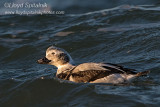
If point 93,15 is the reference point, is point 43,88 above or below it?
below

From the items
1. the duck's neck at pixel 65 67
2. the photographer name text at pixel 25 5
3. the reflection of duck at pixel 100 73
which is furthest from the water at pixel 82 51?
the photographer name text at pixel 25 5

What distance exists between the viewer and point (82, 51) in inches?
364

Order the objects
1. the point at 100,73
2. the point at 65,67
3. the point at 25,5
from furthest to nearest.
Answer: the point at 25,5, the point at 65,67, the point at 100,73

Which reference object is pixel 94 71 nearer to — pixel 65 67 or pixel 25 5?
pixel 65 67

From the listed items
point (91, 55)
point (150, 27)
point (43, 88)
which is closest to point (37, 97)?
point (43, 88)

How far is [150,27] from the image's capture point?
1013cm

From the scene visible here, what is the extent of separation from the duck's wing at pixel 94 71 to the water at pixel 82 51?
0.15m

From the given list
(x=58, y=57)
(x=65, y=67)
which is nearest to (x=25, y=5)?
(x=58, y=57)

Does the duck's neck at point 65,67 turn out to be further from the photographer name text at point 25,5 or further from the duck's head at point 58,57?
the photographer name text at point 25,5

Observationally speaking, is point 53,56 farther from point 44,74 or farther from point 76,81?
point 76,81

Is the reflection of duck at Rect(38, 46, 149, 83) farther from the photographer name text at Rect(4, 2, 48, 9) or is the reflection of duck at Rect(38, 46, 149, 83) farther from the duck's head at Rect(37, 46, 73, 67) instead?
the photographer name text at Rect(4, 2, 48, 9)

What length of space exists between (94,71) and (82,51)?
9.91 feet

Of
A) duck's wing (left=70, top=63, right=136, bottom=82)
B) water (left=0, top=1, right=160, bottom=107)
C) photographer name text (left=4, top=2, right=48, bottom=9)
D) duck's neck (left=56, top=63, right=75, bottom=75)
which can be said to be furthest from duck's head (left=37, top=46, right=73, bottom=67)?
photographer name text (left=4, top=2, right=48, bottom=9)

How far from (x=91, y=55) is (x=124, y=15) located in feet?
11.0
